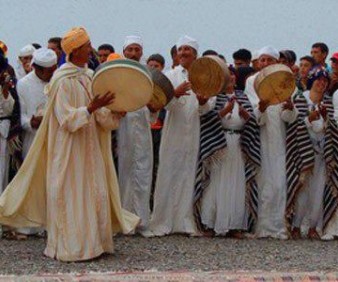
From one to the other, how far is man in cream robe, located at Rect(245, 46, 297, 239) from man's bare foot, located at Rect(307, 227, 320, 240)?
0.21m

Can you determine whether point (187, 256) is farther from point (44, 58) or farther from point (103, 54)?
point (103, 54)

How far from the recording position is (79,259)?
23.3 feet

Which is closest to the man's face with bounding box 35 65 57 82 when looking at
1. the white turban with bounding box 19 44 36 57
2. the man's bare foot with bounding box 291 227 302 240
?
the white turban with bounding box 19 44 36 57

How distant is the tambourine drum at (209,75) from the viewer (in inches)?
316

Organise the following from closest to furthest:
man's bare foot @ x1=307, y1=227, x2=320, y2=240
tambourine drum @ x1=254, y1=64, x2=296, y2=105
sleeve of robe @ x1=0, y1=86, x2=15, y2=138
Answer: tambourine drum @ x1=254, y1=64, x2=296, y2=105
sleeve of robe @ x1=0, y1=86, x2=15, y2=138
man's bare foot @ x1=307, y1=227, x2=320, y2=240

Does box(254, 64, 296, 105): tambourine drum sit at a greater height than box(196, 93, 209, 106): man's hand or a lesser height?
greater

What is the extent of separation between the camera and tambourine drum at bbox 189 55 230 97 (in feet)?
26.3

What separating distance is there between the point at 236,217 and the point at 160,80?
4.67ft

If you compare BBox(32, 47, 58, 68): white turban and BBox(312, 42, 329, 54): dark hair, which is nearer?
BBox(32, 47, 58, 68): white turban

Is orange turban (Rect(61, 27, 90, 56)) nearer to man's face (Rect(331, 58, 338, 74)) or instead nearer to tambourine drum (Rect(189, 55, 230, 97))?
tambourine drum (Rect(189, 55, 230, 97))

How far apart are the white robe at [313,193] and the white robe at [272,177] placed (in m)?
0.16

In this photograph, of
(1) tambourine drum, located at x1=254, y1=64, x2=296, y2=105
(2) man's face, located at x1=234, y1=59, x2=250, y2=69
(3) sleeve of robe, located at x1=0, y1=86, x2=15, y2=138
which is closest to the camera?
(1) tambourine drum, located at x1=254, y1=64, x2=296, y2=105

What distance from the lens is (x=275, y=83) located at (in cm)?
816

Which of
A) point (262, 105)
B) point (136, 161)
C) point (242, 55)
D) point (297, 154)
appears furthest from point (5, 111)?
point (242, 55)
